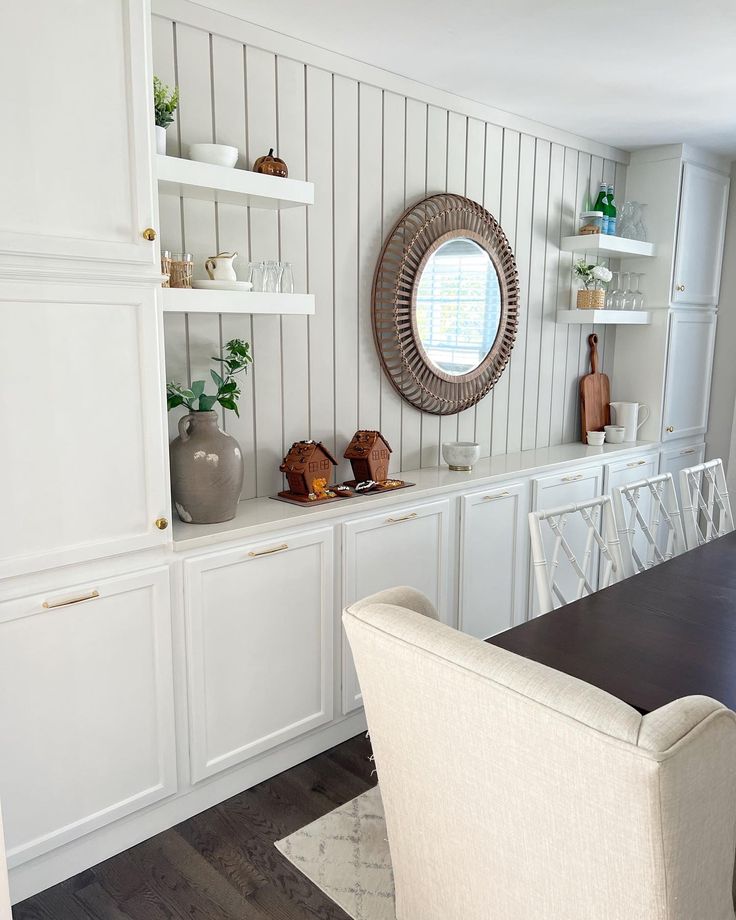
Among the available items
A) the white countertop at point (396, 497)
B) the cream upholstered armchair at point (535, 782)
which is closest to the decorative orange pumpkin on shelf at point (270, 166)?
the white countertop at point (396, 497)

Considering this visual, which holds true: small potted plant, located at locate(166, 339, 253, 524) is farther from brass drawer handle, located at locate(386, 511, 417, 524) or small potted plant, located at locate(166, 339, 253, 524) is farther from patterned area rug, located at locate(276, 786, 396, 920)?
patterned area rug, located at locate(276, 786, 396, 920)

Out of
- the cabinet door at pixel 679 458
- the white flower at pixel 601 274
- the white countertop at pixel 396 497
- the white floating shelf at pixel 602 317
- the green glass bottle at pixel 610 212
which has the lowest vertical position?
the cabinet door at pixel 679 458

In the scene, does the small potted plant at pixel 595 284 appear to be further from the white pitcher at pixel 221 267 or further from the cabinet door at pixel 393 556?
the white pitcher at pixel 221 267

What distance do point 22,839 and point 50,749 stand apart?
23cm

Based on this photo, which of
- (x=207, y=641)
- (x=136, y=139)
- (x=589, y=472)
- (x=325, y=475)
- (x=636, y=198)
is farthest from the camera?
(x=636, y=198)

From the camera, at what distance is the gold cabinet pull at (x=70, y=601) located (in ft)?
→ 6.31

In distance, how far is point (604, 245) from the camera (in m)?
3.72

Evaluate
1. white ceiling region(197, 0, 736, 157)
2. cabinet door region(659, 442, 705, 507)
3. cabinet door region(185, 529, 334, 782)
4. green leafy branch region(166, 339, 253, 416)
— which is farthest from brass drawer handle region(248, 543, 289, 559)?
cabinet door region(659, 442, 705, 507)

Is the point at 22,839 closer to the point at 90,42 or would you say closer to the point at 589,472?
the point at 90,42

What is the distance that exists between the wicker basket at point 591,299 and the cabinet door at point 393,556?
1.51 m

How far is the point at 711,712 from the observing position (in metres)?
0.92

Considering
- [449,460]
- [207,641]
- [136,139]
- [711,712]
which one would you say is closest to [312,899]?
[207,641]

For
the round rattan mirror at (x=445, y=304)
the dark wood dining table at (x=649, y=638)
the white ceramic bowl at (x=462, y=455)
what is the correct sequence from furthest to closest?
1. the white ceramic bowl at (x=462, y=455)
2. the round rattan mirror at (x=445, y=304)
3. the dark wood dining table at (x=649, y=638)

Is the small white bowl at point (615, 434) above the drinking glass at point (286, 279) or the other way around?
the other way around
